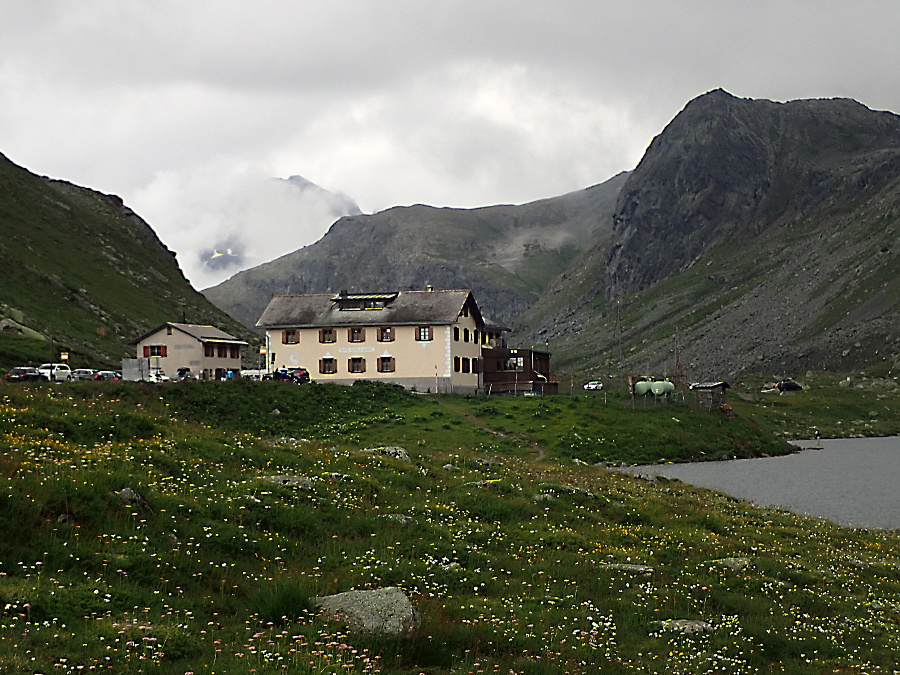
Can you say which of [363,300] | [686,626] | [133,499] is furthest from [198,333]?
[686,626]

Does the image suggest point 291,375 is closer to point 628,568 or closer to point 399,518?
point 399,518

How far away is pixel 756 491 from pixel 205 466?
1660 inches

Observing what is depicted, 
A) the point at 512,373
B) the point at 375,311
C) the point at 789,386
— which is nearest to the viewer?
the point at 375,311

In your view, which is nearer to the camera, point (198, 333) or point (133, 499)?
point (133, 499)

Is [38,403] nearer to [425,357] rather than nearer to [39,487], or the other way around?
[39,487]

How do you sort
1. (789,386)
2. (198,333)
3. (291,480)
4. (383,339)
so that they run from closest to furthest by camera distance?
(291,480) < (383,339) < (198,333) < (789,386)

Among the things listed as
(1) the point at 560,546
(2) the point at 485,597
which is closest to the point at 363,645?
(2) the point at 485,597

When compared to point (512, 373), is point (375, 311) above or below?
above

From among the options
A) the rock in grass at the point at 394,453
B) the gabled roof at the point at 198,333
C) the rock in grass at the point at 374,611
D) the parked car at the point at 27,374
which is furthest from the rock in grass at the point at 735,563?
the gabled roof at the point at 198,333

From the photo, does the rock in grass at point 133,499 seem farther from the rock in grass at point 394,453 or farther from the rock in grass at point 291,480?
the rock in grass at point 394,453

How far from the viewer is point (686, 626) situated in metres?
18.4

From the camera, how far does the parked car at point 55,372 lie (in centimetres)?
7762

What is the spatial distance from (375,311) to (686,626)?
90.9 meters

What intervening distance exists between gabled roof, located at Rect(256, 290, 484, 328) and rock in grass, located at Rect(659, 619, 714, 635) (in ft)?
277
